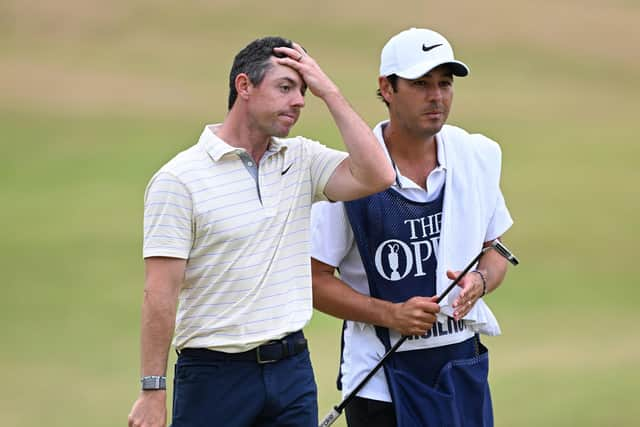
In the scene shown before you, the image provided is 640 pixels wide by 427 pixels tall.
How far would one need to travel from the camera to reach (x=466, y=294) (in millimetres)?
3250

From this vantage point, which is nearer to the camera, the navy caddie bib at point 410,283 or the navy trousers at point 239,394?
the navy trousers at point 239,394

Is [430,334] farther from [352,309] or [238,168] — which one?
[238,168]

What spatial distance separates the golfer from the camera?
10.7 feet

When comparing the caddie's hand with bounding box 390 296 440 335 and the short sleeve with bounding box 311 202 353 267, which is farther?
the short sleeve with bounding box 311 202 353 267

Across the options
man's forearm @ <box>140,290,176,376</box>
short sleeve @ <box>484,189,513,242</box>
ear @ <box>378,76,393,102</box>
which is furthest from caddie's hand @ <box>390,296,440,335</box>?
man's forearm @ <box>140,290,176,376</box>

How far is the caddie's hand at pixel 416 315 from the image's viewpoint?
3.19m

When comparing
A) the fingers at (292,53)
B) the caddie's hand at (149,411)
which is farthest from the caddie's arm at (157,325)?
the fingers at (292,53)

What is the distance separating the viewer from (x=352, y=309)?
3264 mm

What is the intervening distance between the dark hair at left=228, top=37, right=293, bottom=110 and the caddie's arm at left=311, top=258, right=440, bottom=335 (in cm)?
57

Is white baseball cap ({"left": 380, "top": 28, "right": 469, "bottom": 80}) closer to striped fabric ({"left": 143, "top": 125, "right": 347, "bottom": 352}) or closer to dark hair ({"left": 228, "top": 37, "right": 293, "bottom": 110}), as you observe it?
dark hair ({"left": 228, "top": 37, "right": 293, "bottom": 110})

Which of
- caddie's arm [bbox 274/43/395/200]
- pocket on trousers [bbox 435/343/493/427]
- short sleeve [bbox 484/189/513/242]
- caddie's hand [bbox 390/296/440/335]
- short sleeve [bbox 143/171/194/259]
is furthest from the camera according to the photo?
short sleeve [bbox 484/189/513/242]

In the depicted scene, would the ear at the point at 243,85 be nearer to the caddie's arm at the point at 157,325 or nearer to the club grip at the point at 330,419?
the caddie's arm at the point at 157,325
